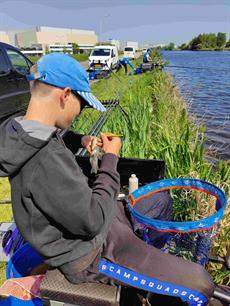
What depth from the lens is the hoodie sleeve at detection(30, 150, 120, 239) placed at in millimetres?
1332

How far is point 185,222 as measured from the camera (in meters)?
1.69

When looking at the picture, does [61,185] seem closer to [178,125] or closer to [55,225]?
[55,225]

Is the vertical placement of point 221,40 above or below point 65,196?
below

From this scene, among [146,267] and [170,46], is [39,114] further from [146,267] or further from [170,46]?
[170,46]

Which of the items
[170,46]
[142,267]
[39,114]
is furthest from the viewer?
[170,46]

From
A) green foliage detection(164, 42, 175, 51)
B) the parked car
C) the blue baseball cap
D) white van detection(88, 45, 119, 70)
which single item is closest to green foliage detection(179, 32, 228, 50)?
green foliage detection(164, 42, 175, 51)

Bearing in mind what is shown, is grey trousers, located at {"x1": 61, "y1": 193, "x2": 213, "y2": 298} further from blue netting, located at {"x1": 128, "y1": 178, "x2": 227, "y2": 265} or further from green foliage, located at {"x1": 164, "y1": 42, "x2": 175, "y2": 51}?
green foliage, located at {"x1": 164, "y1": 42, "x2": 175, "y2": 51}

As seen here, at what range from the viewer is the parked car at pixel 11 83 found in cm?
688

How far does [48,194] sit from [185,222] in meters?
0.78

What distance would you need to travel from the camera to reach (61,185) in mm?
1338

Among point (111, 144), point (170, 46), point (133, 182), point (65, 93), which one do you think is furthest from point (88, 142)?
point (170, 46)

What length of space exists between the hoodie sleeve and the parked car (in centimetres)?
584

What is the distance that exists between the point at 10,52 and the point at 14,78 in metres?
0.72

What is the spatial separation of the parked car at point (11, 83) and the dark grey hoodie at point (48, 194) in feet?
18.8
